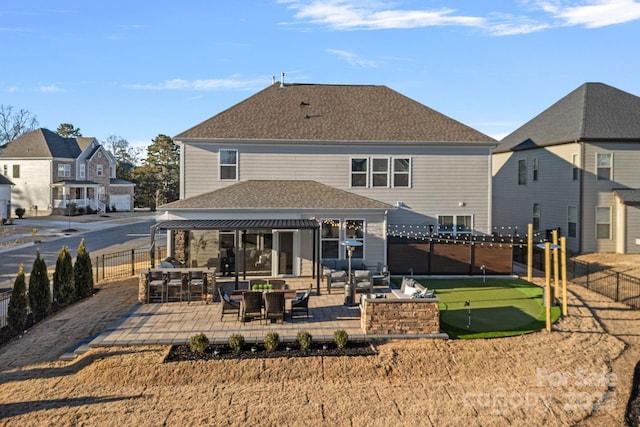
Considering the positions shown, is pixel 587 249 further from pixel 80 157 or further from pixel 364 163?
pixel 80 157

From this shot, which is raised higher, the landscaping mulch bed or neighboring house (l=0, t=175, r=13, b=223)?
neighboring house (l=0, t=175, r=13, b=223)

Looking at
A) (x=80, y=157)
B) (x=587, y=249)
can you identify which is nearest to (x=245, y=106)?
(x=587, y=249)

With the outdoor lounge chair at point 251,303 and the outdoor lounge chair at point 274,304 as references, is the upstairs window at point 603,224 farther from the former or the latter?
the outdoor lounge chair at point 251,303

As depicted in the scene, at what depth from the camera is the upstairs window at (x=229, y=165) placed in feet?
70.8

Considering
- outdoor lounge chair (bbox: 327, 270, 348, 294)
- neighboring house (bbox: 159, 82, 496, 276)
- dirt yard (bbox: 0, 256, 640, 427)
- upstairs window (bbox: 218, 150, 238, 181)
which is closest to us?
dirt yard (bbox: 0, 256, 640, 427)

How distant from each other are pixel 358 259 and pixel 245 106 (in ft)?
31.4

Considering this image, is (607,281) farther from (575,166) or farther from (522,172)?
(522,172)

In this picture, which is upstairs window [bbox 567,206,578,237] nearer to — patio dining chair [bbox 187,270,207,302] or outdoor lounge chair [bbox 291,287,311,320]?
outdoor lounge chair [bbox 291,287,311,320]

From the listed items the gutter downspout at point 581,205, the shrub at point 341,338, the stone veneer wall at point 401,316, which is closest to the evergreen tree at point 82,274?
the shrub at point 341,338

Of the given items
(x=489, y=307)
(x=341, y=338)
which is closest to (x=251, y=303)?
(x=341, y=338)

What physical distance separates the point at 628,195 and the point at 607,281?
8107 millimetres

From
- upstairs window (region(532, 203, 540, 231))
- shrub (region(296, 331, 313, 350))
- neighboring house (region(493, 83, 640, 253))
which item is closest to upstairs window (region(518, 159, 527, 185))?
neighboring house (region(493, 83, 640, 253))

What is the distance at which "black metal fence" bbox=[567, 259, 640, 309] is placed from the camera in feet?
55.2

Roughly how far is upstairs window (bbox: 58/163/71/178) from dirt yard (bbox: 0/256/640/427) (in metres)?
48.2
